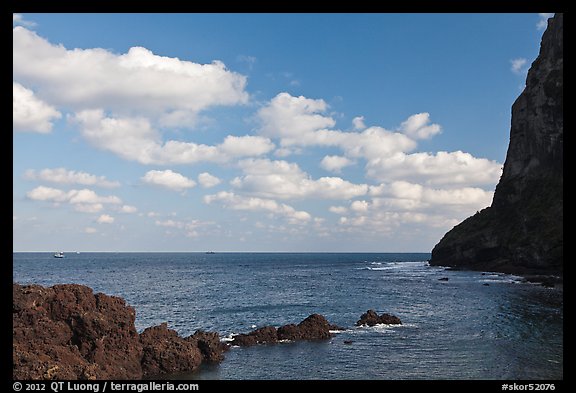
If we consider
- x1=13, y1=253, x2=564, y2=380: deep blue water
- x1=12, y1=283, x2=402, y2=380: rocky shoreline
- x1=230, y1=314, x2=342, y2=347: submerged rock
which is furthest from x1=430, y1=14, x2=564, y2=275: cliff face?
x1=12, y1=283, x2=402, y2=380: rocky shoreline

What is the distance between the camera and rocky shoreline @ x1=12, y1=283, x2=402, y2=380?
22641 millimetres

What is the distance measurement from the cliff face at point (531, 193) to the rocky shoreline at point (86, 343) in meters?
90.4

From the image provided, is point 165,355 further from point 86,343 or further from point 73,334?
point 73,334

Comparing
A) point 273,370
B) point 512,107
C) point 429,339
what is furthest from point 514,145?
point 273,370

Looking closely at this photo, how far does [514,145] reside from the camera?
126 m

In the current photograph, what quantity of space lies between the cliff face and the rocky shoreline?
3561 inches

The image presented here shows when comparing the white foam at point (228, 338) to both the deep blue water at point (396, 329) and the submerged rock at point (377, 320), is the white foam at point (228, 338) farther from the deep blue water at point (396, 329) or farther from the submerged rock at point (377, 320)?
the submerged rock at point (377, 320)

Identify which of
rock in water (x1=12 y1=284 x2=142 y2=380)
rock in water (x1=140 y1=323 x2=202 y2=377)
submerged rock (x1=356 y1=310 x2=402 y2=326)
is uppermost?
rock in water (x1=12 y1=284 x2=142 y2=380)

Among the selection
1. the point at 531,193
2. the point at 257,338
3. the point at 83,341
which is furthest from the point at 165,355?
the point at 531,193

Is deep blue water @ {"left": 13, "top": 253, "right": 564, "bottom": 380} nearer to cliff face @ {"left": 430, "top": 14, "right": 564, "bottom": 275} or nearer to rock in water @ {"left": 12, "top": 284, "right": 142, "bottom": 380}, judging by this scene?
rock in water @ {"left": 12, "top": 284, "right": 142, "bottom": 380}

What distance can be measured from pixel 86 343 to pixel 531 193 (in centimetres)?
12081

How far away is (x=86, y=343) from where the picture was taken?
2603 centimetres

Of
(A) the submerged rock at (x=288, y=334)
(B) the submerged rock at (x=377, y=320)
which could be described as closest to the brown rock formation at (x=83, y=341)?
(A) the submerged rock at (x=288, y=334)

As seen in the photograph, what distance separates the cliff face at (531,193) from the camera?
95.7 metres
